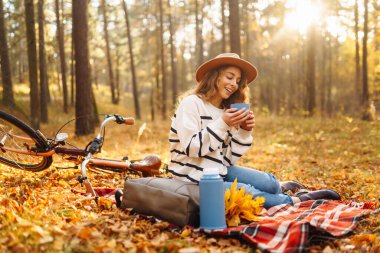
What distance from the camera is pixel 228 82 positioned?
4766 millimetres

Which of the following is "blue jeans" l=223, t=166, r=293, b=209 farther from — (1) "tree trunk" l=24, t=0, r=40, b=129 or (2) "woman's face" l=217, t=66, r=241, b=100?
(1) "tree trunk" l=24, t=0, r=40, b=129

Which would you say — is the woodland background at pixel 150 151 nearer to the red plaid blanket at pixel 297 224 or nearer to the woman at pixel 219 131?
the red plaid blanket at pixel 297 224

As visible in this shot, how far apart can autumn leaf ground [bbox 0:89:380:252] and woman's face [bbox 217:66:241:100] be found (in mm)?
1637

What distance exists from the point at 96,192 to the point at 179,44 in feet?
115

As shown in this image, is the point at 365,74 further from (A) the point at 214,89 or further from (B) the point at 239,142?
(A) the point at 214,89

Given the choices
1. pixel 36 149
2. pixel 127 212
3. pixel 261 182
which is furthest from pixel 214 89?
pixel 36 149

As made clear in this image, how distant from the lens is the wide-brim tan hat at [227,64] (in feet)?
15.6

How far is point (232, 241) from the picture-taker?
11.9 feet

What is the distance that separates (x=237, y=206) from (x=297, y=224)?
62 centimetres

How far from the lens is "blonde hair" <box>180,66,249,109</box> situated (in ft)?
15.7

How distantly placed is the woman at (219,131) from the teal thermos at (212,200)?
0.64 meters

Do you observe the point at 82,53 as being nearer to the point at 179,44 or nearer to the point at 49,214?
the point at 49,214

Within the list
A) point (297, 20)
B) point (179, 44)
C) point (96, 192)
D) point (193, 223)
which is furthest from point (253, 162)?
point (179, 44)

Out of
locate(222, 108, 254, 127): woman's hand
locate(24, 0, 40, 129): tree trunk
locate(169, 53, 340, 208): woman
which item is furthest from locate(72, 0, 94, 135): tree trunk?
locate(222, 108, 254, 127): woman's hand
